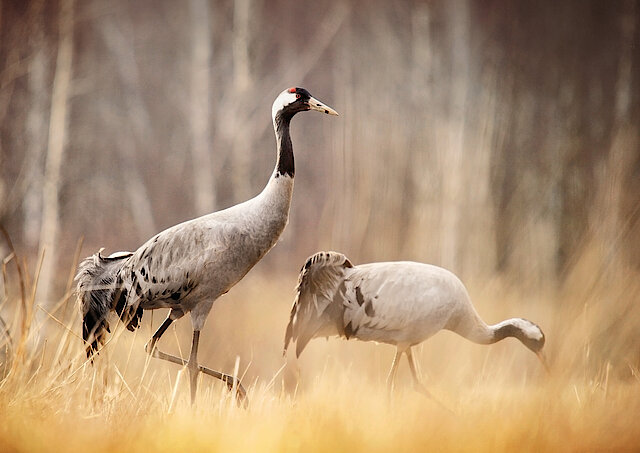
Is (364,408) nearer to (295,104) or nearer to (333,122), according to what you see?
(295,104)

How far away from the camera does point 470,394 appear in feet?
6.80

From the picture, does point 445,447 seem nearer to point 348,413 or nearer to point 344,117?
point 348,413

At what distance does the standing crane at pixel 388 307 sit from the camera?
2168mm

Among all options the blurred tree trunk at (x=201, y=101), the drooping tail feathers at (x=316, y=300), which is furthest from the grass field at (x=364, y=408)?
the blurred tree trunk at (x=201, y=101)

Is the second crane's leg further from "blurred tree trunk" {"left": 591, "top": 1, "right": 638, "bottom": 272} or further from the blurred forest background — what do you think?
the blurred forest background

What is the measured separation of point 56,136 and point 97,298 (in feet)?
6.04

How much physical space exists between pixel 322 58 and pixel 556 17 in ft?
4.54

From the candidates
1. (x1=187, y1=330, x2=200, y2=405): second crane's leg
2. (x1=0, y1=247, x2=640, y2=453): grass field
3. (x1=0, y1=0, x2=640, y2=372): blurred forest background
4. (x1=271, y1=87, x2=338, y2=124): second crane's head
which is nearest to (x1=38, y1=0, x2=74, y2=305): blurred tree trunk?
(x1=0, y1=0, x2=640, y2=372): blurred forest background

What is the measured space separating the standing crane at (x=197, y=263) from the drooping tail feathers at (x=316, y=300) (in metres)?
0.26

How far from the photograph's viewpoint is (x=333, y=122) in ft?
12.2

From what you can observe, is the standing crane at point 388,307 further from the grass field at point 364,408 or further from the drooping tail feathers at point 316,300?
the grass field at point 364,408

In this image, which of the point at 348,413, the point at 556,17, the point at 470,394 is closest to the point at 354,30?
the point at 556,17

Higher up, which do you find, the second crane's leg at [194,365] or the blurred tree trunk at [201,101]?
the blurred tree trunk at [201,101]

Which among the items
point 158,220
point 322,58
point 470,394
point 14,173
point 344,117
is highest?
point 322,58
